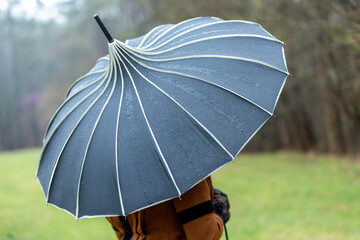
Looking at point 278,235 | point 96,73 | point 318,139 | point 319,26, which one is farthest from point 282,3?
point 96,73

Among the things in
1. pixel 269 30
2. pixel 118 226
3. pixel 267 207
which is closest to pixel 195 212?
pixel 118 226

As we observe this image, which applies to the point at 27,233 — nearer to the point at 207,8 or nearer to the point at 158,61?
the point at 158,61

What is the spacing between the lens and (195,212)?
2049mm

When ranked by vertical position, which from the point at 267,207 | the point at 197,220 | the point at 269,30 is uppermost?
the point at 197,220

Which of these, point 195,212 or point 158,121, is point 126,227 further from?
point 158,121

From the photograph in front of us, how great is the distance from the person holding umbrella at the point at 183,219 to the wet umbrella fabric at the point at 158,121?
5.5 inches

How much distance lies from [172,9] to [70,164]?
50.6 ft

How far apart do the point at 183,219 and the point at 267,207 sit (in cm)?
734

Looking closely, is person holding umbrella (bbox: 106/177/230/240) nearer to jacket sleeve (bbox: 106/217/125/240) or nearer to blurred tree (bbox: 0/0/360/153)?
jacket sleeve (bbox: 106/217/125/240)

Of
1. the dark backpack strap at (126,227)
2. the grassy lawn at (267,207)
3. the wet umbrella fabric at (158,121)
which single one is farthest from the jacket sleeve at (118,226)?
the grassy lawn at (267,207)

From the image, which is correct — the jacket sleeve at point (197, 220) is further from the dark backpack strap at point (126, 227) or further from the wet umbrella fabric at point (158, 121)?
the dark backpack strap at point (126, 227)

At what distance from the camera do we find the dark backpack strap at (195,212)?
2049mm

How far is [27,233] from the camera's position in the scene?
22.7 feet

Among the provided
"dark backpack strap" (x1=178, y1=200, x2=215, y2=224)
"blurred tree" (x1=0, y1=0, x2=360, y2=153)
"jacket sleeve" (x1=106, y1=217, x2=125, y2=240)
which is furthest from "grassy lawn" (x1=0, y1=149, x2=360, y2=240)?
"dark backpack strap" (x1=178, y1=200, x2=215, y2=224)
